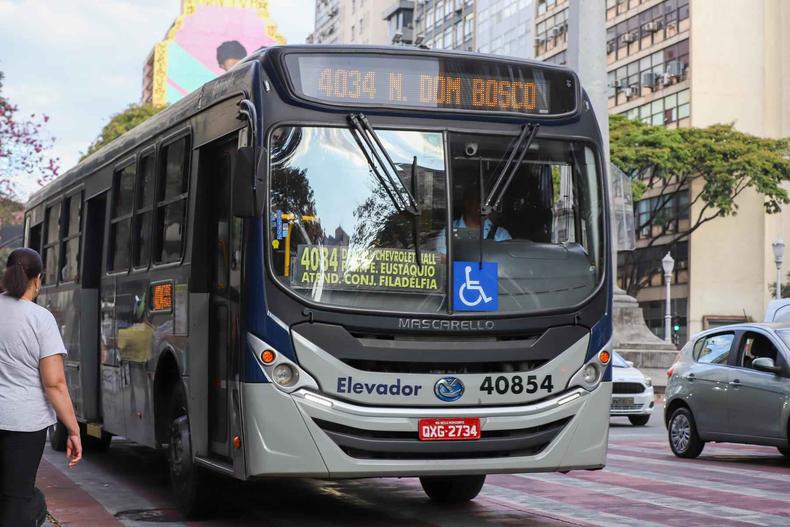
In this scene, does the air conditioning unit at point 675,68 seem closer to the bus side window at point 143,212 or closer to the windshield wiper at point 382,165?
the bus side window at point 143,212

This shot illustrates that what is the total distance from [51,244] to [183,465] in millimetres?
6839

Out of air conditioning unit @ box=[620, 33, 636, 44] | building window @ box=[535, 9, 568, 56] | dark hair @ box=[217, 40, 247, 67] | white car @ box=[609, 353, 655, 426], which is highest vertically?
dark hair @ box=[217, 40, 247, 67]

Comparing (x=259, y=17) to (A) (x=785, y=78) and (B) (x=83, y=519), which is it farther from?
(B) (x=83, y=519)

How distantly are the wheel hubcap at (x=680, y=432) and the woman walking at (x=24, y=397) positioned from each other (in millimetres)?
11120

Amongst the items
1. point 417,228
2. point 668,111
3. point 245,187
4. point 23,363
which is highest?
point 668,111

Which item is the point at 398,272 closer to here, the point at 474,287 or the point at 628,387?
the point at 474,287

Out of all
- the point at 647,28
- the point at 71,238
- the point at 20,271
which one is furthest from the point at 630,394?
the point at 647,28

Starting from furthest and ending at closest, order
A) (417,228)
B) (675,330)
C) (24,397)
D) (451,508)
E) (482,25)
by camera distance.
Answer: (482,25) < (675,330) < (451,508) < (417,228) < (24,397)

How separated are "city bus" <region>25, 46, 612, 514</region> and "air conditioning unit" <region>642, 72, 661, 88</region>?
58891 millimetres

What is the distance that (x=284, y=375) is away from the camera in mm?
8594

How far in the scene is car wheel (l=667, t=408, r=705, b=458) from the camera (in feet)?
54.1

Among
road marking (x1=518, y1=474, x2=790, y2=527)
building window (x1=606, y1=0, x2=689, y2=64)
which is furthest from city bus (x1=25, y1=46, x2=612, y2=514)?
building window (x1=606, y1=0, x2=689, y2=64)

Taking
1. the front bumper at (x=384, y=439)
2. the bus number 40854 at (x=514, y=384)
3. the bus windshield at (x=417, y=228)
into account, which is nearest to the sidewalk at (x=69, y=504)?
the front bumper at (x=384, y=439)

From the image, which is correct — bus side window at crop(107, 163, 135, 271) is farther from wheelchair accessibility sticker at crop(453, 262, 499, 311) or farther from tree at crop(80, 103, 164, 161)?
tree at crop(80, 103, 164, 161)
